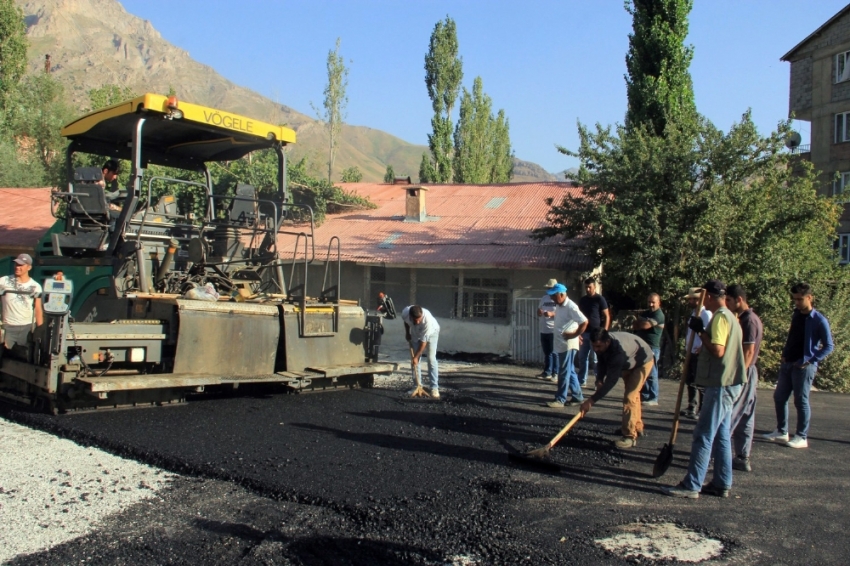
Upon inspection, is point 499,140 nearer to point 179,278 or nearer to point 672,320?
point 672,320

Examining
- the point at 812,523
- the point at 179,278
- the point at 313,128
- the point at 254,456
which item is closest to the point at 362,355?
the point at 179,278

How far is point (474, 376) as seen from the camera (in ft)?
38.8

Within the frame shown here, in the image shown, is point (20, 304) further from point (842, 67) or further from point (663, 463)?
point (842, 67)

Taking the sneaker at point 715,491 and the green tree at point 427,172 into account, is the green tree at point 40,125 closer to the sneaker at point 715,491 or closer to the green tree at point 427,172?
the green tree at point 427,172

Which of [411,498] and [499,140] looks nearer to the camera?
[411,498]

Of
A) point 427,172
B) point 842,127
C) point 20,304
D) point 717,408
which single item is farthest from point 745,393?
point 842,127

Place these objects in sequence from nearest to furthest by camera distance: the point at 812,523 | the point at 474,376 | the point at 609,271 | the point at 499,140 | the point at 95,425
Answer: the point at 812,523
the point at 95,425
the point at 474,376
the point at 609,271
the point at 499,140

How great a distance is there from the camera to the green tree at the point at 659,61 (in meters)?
15.6

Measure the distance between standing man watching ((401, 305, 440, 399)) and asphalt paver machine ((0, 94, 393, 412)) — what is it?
0.51m

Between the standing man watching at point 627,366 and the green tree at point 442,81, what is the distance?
96.4 feet

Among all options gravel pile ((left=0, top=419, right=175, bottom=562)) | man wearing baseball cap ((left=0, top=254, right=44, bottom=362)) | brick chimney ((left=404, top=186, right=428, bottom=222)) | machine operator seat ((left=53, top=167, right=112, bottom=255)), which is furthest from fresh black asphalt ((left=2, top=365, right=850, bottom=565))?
brick chimney ((left=404, top=186, right=428, bottom=222))

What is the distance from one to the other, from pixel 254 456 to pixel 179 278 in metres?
3.04

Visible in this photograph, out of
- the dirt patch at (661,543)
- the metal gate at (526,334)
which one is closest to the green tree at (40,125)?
the metal gate at (526,334)

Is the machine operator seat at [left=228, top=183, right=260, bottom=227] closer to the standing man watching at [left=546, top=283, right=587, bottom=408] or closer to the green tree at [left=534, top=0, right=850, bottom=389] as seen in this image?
the standing man watching at [left=546, top=283, right=587, bottom=408]
